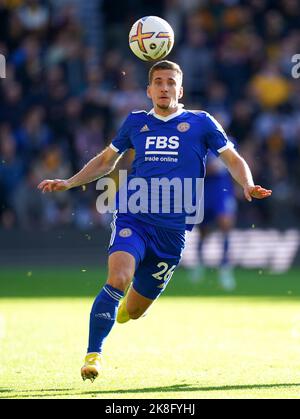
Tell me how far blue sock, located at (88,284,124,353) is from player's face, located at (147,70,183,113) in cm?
157

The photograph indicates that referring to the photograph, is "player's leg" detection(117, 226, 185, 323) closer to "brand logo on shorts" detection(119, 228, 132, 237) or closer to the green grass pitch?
"brand logo on shorts" detection(119, 228, 132, 237)

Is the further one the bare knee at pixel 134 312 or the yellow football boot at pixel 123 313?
the yellow football boot at pixel 123 313

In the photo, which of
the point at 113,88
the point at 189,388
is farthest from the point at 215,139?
the point at 113,88

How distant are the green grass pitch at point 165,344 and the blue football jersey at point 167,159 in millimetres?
1213

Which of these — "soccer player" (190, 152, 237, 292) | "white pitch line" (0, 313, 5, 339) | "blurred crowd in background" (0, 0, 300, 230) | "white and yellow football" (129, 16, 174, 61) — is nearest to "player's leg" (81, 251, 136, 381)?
"white and yellow football" (129, 16, 174, 61)

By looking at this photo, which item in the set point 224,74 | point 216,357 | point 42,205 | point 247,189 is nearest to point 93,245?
point 42,205

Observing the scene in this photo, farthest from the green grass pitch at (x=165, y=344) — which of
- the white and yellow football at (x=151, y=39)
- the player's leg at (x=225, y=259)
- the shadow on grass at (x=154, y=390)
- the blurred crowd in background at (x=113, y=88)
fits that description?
the blurred crowd in background at (x=113, y=88)

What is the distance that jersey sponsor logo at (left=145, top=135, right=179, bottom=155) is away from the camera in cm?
825

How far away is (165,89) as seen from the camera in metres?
8.26

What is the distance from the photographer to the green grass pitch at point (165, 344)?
7.44 metres

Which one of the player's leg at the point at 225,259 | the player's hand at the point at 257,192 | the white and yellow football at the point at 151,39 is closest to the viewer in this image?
the player's hand at the point at 257,192

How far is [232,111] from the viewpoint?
2094 centimetres

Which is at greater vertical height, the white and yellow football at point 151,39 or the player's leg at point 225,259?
the white and yellow football at point 151,39

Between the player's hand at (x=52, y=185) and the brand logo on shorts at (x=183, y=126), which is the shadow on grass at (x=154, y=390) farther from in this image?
the brand logo on shorts at (x=183, y=126)
